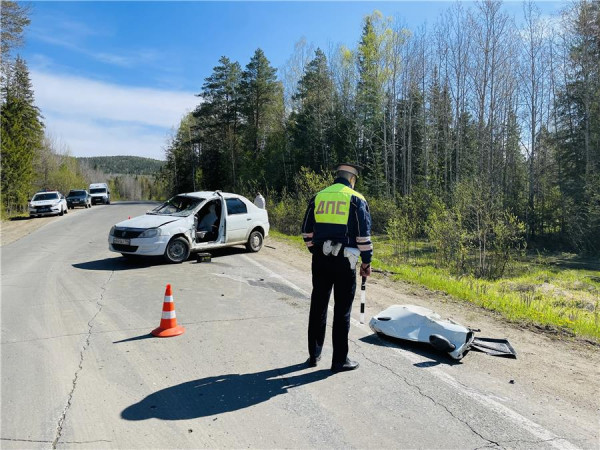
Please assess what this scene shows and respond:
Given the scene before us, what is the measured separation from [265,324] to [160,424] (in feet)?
8.92

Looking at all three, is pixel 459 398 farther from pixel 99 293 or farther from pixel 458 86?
pixel 458 86

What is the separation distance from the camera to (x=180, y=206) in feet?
38.1

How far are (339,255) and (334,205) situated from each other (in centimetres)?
53

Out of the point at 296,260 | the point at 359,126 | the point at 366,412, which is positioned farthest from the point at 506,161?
the point at 366,412

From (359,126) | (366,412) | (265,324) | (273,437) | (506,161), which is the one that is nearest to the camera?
(273,437)

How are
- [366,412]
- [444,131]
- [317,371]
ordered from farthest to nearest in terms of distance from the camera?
[444,131]
[317,371]
[366,412]

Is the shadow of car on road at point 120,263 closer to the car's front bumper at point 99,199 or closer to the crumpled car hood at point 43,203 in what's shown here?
the crumpled car hood at point 43,203

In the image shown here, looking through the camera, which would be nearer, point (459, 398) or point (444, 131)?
point (459, 398)

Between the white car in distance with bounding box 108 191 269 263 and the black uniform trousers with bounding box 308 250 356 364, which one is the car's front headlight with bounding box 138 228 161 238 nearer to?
the white car in distance with bounding box 108 191 269 263

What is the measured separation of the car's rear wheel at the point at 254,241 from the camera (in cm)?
1279

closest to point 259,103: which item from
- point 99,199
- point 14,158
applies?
point 99,199

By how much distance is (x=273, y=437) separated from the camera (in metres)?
3.25

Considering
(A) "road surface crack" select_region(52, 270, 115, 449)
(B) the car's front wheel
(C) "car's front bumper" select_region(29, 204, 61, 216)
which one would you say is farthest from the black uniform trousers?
(C) "car's front bumper" select_region(29, 204, 61, 216)

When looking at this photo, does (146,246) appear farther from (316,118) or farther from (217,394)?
(316,118)
